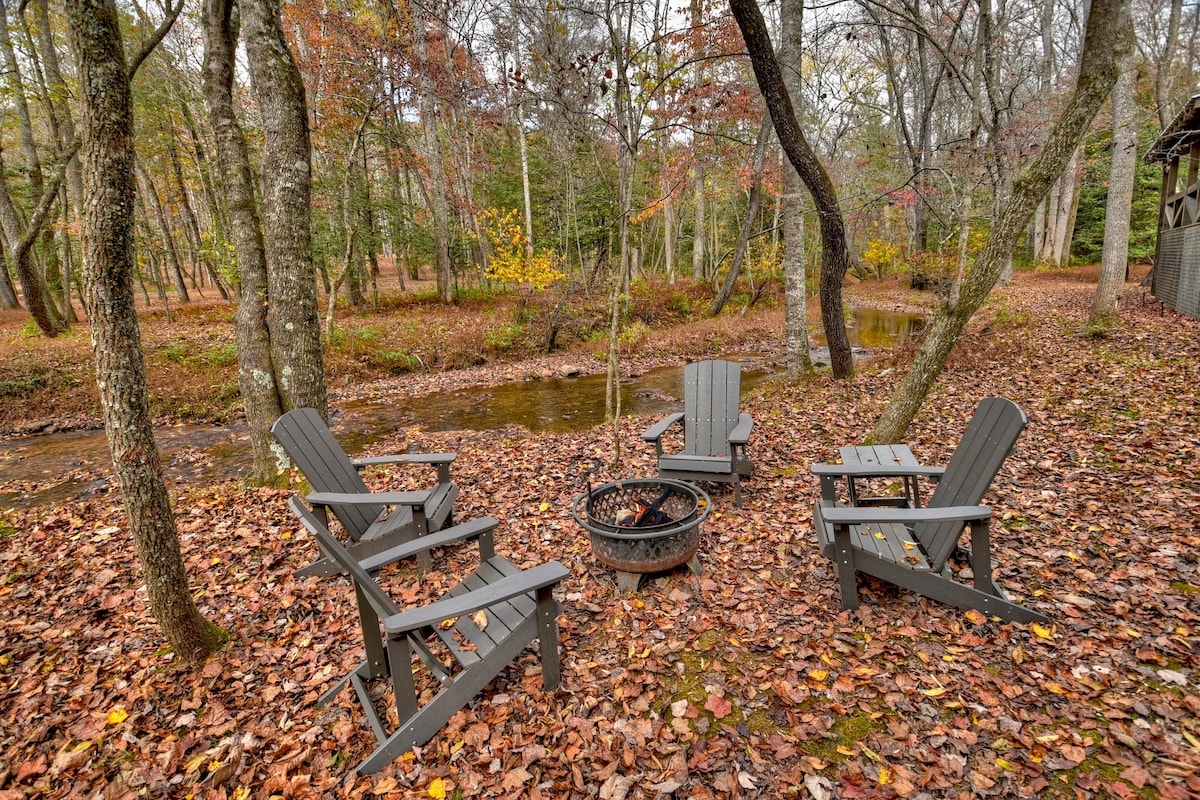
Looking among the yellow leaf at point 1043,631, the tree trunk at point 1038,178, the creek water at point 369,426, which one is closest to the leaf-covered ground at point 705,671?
the yellow leaf at point 1043,631

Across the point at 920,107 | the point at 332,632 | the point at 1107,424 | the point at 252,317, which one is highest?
the point at 920,107

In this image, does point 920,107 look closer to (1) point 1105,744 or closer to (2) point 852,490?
(2) point 852,490

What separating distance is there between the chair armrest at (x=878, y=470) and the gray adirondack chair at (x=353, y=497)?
278 cm

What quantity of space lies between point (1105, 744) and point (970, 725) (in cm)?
47

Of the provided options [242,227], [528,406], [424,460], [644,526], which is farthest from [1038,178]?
[528,406]

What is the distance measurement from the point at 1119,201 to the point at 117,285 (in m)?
13.2

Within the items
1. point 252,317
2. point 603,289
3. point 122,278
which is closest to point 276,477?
point 252,317

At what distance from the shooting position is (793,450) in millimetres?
5527

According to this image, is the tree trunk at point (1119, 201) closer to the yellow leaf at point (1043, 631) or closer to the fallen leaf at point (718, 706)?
the yellow leaf at point (1043, 631)

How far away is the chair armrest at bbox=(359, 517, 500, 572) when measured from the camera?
262 cm

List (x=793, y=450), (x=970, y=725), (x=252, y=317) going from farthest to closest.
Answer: (x=793, y=450) → (x=252, y=317) → (x=970, y=725)

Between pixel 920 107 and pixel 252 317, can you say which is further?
pixel 920 107

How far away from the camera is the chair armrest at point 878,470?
10.8 feet

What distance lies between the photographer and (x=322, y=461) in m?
3.99
